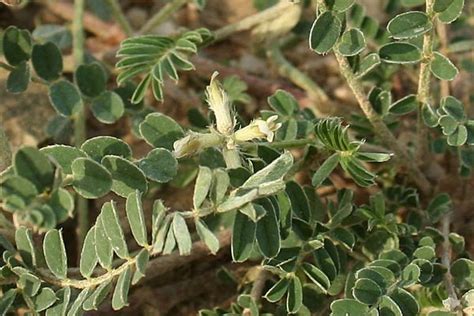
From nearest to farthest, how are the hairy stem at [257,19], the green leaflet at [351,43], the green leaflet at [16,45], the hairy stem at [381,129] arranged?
the green leaflet at [351,43]
the hairy stem at [381,129]
the green leaflet at [16,45]
the hairy stem at [257,19]

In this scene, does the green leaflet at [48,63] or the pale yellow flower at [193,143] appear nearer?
the pale yellow flower at [193,143]

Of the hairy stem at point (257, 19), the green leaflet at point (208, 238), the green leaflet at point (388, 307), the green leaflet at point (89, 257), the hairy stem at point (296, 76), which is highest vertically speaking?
the green leaflet at point (208, 238)

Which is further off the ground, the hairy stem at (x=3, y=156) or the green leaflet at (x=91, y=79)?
the hairy stem at (x=3, y=156)

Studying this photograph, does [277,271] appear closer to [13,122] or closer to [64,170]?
[64,170]

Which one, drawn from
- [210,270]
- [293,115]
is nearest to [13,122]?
[210,270]

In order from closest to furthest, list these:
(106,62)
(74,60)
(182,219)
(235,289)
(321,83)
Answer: (182,219) < (235,289) < (74,60) < (106,62) < (321,83)

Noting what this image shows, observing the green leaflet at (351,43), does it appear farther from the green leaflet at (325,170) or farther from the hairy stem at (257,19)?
the hairy stem at (257,19)

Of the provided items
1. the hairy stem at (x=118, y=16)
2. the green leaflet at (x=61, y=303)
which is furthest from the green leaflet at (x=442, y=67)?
the hairy stem at (x=118, y=16)
